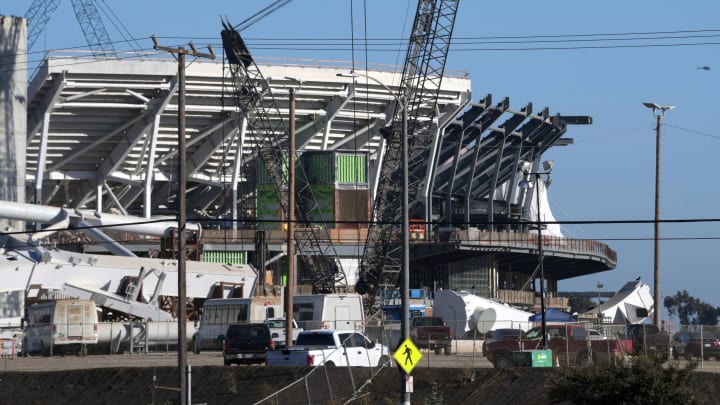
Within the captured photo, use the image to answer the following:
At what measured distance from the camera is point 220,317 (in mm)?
59344

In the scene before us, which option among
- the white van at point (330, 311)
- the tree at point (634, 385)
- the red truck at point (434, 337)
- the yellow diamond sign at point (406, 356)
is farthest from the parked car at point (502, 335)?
the tree at point (634, 385)

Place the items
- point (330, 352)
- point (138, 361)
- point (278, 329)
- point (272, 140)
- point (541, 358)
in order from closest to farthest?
point (541, 358) → point (330, 352) → point (138, 361) → point (278, 329) → point (272, 140)

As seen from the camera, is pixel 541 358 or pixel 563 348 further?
pixel 563 348

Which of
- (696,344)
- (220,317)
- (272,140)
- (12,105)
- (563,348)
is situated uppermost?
(12,105)

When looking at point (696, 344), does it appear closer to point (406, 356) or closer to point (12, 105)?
point (406, 356)

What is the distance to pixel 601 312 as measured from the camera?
3194 inches

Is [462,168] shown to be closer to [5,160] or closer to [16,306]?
[5,160]

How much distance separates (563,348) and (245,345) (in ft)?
38.8

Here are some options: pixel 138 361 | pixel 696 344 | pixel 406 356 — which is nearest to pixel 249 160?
pixel 138 361

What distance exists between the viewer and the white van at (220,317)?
58.9 m

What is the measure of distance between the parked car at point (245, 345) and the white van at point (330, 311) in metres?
8.64

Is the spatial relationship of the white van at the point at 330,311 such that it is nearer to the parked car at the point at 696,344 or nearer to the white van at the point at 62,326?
the white van at the point at 62,326

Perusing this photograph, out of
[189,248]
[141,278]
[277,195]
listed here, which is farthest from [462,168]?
[141,278]

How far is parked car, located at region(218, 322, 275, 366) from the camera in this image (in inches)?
1874
